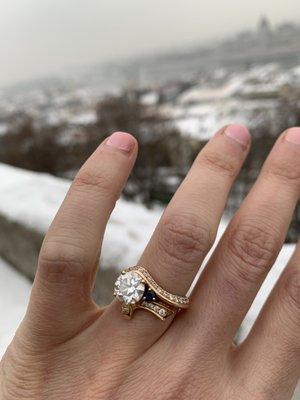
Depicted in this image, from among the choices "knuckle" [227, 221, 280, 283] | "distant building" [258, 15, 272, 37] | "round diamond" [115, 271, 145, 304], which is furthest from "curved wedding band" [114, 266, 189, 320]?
"distant building" [258, 15, 272, 37]

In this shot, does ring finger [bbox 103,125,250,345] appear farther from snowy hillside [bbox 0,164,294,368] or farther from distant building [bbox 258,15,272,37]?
distant building [bbox 258,15,272,37]

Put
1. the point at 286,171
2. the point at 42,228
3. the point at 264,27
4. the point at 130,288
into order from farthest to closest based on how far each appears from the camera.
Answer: the point at 264,27 → the point at 42,228 → the point at 286,171 → the point at 130,288

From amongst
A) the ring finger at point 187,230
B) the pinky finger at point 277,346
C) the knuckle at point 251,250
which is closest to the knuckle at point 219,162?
the ring finger at point 187,230

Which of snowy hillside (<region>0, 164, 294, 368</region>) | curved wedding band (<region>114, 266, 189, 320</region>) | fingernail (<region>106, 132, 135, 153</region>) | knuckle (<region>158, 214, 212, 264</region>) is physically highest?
fingernail (<region>106, 132, 135, 153</region>)

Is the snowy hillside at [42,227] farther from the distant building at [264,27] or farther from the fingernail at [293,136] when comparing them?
the distant building at [264,27]

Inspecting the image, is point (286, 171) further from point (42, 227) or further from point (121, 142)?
point (42, 227)

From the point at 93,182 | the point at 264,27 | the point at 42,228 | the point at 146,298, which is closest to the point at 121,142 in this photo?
the point at 93,182

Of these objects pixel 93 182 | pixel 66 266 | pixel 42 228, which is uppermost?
pixel 93 182
